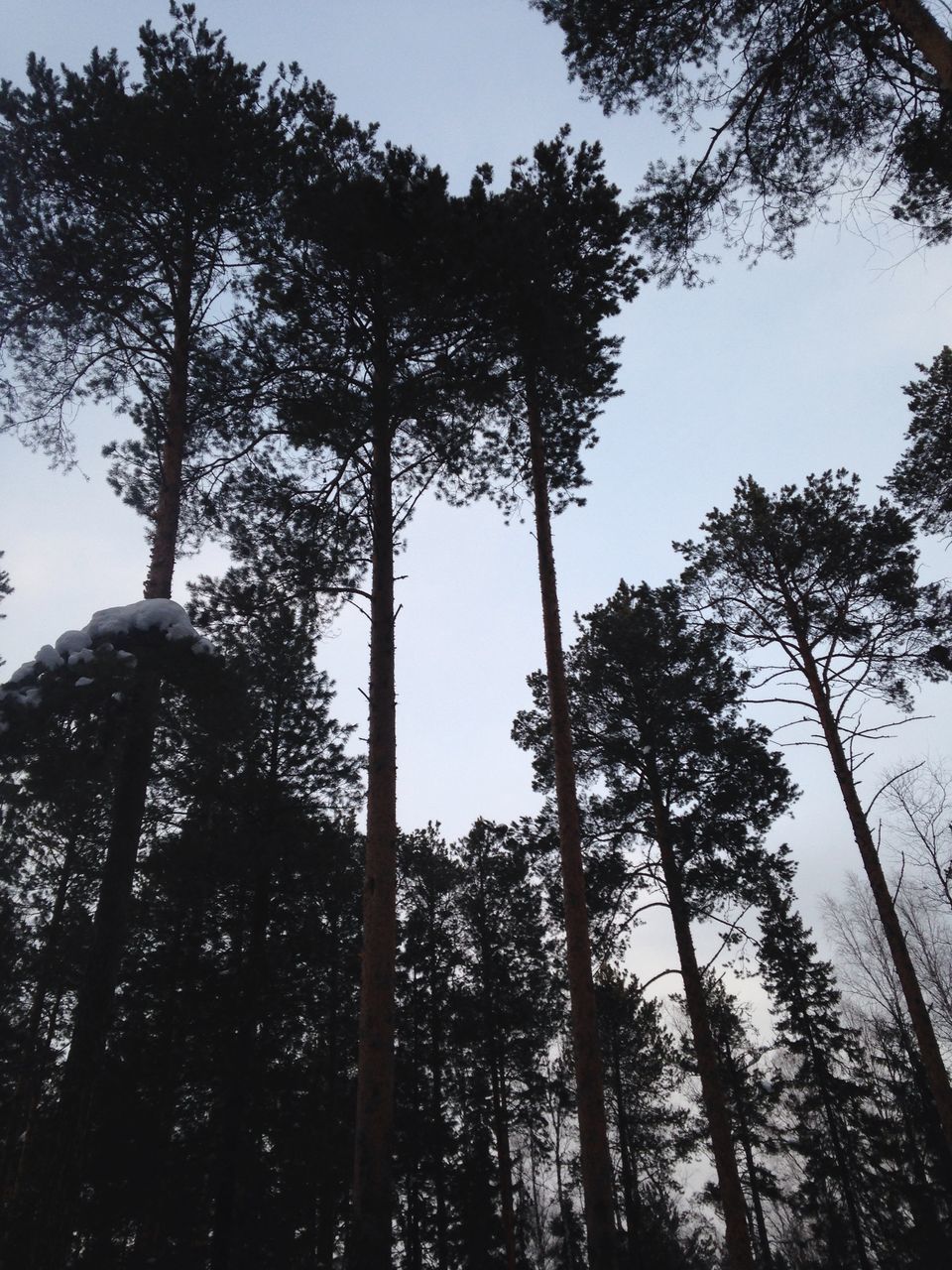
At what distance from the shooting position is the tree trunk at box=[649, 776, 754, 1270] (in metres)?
10.3

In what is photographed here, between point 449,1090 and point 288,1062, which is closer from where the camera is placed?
point 288,1062

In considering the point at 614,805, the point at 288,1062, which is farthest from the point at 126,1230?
the point at 614,805

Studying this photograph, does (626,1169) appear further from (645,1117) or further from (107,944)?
(107,944)

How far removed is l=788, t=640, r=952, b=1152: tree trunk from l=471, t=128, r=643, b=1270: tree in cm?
446

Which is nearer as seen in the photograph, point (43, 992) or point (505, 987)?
point (43, 992)

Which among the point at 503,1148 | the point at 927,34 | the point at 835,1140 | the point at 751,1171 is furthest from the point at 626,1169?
the point at 927,34

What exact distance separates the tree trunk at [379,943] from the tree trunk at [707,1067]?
21.6 ft

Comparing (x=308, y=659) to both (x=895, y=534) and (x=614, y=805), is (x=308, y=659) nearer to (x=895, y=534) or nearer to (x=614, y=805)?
(x=614, y=805)

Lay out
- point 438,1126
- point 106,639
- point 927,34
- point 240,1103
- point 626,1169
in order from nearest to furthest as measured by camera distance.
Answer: point 927,34, point 106,639, point 240,1103, point 438,1126, point 626,1169

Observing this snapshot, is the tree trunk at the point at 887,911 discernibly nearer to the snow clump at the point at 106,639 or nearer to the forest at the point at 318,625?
the forest at the point at 318,625

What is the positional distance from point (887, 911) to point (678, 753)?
14.2 ft

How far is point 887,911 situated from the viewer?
980 centimetres

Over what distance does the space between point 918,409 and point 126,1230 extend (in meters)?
18.3

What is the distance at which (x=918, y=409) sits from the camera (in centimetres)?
1243
